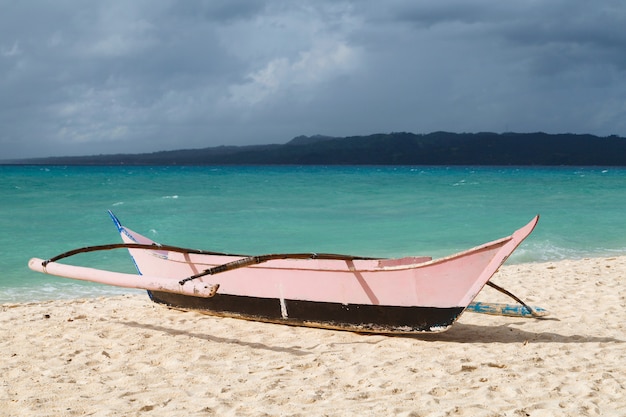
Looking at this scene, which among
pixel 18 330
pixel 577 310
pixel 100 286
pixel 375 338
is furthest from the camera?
pixel 100 286

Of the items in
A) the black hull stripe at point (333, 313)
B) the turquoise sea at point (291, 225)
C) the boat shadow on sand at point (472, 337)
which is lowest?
the turquoise sea at point (291, 225)

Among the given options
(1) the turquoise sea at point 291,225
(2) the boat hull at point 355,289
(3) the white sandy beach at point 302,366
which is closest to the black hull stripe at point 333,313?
(2) the boat hull at point 355,289

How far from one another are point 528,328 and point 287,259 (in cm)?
258

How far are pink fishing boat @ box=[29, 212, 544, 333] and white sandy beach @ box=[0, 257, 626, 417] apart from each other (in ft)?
0.66

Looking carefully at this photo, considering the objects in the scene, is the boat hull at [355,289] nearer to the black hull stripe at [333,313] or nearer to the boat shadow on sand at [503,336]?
the black hull stripe at [333,313]

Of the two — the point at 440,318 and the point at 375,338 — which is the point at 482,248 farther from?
the point at 375,338

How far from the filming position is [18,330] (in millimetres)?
6723

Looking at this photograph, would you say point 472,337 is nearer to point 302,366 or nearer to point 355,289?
point 355,289

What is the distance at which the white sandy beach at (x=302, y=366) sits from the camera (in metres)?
4.25

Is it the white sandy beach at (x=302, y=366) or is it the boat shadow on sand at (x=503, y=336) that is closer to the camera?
the white sandy beach at (x=302, y=366)

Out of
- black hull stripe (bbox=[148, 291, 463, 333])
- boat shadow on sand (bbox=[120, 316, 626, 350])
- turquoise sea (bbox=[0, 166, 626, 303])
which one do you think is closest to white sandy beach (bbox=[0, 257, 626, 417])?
boat shadow on sand (bbox=[120, 316, 626, 350])

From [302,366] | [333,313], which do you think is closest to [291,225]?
[333,313]

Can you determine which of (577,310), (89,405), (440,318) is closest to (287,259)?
(440,318)

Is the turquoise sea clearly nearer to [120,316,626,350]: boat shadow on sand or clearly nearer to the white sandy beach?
the white sandy beach
